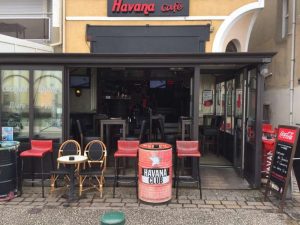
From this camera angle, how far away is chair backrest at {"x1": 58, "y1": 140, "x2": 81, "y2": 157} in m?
6.67

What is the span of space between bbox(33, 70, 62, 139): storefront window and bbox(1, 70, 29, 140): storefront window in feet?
0.68

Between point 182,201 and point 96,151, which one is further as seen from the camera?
point 96,151

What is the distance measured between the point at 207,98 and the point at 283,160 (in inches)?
250

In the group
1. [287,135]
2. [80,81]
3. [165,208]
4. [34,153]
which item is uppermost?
[80,81]

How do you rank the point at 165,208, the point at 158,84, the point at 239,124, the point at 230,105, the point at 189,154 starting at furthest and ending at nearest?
the point at 158,84
the point at 230,105
the point at 239,124
the point at 189,154
the point at 165,208

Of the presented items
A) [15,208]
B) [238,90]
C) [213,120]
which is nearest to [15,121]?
[15,208]

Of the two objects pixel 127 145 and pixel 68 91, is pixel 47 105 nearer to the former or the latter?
pixel 68 91

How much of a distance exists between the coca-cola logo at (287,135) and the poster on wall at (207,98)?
234 inches

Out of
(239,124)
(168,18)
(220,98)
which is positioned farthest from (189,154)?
(168,18)

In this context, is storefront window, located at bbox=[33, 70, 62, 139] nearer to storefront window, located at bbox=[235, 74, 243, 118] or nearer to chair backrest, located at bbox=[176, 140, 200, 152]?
chair backrest, located at bbox=[176, 140, 200, 152]

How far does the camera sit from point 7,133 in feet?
23.3

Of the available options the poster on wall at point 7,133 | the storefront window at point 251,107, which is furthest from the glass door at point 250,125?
the poster on wall at point 7,133

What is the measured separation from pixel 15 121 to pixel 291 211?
544cm

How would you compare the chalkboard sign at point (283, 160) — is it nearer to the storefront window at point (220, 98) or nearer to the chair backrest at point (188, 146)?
the chair backrest at point (188, 146)
